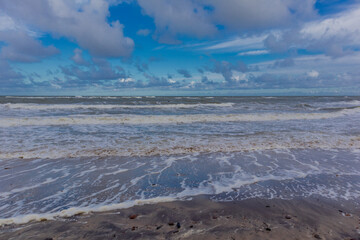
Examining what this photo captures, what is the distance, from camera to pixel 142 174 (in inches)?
229

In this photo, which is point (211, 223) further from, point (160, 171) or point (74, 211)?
point (160, 171)

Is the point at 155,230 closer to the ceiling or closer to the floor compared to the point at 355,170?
closer to the ceiling

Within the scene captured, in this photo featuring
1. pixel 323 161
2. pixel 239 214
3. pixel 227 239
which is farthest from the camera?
pixel 323 161

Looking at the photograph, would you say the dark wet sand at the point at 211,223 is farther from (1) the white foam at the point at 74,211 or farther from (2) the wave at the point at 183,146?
(2) the wave at the point at 183,146

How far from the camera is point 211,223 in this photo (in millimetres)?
3396

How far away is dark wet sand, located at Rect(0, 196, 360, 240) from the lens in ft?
10.2

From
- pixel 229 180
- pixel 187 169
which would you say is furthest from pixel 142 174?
pixel 229 180

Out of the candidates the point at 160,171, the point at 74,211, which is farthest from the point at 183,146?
the point at 74,211

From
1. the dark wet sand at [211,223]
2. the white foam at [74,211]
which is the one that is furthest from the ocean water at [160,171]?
the dark wet sand at [211,223]

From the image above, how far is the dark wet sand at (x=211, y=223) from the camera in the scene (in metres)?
3.09

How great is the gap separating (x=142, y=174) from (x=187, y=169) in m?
1.26

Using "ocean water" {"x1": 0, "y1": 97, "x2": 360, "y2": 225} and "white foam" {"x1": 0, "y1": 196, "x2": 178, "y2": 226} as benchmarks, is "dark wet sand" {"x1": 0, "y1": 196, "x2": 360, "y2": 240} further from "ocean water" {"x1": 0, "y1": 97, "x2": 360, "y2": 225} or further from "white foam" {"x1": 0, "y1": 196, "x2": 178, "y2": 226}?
"ocean water" {"x1": 0, "y1": 97, "x2": 360, "y2": 225}

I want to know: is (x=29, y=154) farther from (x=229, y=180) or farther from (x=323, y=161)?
(x=323, y=161)

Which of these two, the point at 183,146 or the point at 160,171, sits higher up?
the point at 160,171
